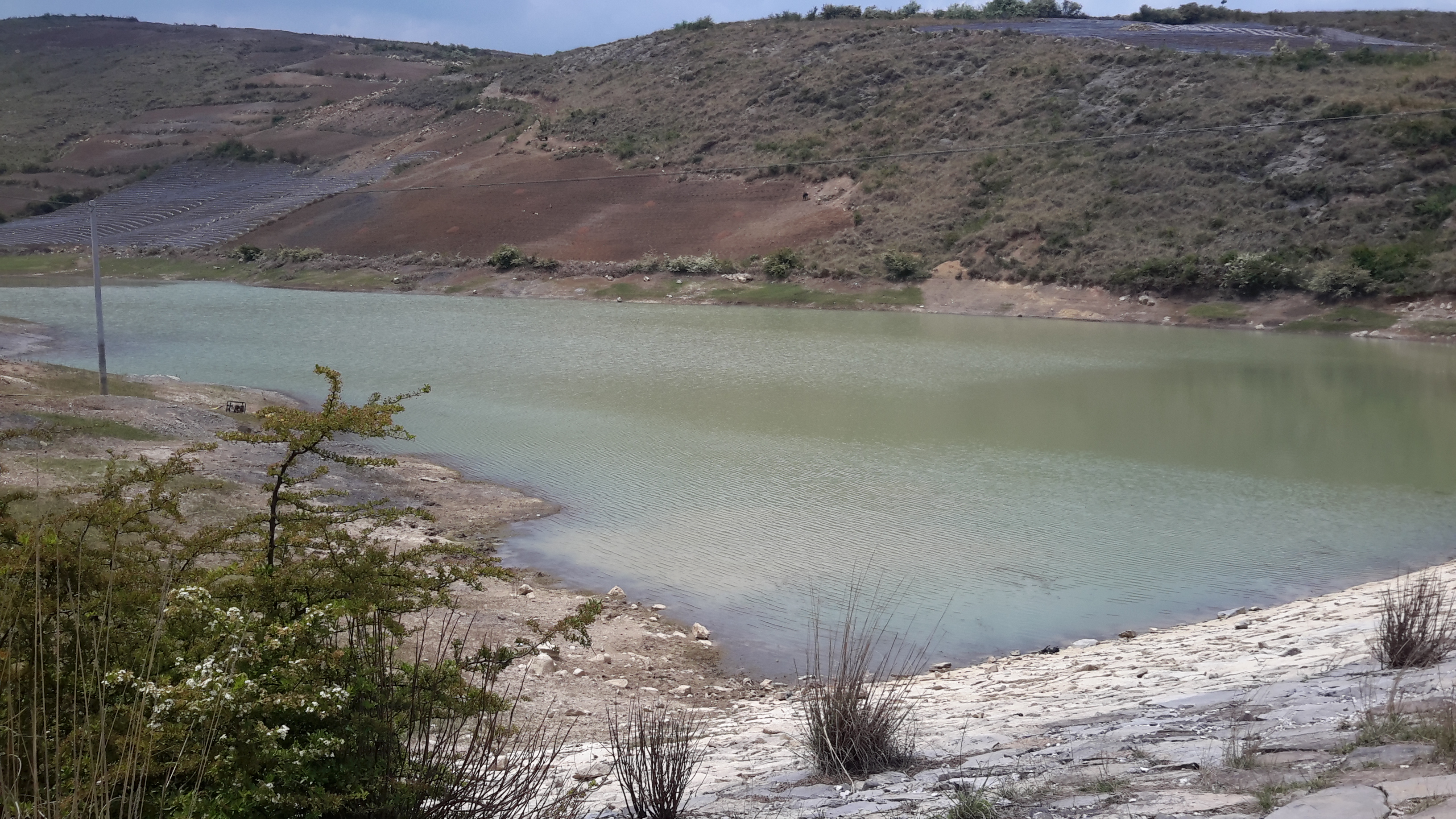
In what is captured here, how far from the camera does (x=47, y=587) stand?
3.78 m

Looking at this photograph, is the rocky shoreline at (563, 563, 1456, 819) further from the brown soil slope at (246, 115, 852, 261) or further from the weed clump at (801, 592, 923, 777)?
the brown soil slope at (246, 115, 852, 261)

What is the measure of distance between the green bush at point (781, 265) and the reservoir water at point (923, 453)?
10.7 metres

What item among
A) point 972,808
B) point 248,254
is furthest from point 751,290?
point 972,808

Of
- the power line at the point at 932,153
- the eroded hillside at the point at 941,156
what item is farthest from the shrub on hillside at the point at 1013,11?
the power line at the point at 932,153

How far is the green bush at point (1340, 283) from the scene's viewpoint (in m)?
31.4

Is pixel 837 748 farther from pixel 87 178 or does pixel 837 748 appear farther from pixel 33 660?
pixel 87 178

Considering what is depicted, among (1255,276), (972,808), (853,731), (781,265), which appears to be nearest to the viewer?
(972,808)

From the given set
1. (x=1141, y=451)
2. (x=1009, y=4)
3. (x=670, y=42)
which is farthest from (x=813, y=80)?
(x=1141, y=451)

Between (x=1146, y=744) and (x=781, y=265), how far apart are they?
38186 millimetres

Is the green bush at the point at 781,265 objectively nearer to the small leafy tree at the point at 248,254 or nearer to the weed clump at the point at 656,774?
the small leafy tree at the point at 248,254

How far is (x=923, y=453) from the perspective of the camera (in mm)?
16109

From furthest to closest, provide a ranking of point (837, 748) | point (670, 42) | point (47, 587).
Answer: point (670, 42) → point (837, 748) → point (47, 587)

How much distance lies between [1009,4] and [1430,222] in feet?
189

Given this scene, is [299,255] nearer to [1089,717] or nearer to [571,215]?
[571,215]
